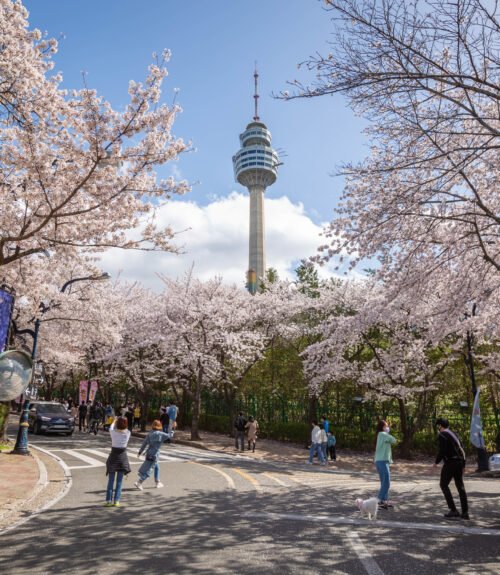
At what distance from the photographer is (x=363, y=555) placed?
233 inches

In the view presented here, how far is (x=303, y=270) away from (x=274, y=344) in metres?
7.69

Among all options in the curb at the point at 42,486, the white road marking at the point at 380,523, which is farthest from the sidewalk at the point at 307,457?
the white road marking at the point at 380,523

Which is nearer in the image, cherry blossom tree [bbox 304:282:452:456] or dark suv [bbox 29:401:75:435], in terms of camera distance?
cherry blossom tree [bbox 304:282:452:456]

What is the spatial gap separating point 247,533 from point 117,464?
314 centimetres

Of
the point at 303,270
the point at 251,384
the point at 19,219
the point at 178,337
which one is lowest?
the point at 251,384

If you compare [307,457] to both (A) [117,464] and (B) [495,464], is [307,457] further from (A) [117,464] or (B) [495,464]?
(A) [117,464]

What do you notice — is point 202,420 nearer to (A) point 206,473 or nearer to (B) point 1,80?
(A) point 206,473

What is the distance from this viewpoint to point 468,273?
13.1 metres

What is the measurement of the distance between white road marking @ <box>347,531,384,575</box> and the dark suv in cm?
1955

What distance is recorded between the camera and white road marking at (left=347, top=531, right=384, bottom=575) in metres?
5.34

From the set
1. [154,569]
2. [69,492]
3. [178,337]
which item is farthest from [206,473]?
[178,337]

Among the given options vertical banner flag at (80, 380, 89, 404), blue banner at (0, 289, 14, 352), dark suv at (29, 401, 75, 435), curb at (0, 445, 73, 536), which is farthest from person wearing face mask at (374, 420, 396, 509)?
vertical banner flag at (80, 380, 89, 404)

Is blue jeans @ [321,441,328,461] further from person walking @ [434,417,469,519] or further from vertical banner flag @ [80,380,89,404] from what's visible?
vertical banner flag @ [80,380,89,404]

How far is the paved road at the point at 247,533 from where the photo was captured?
5504 millimetres
